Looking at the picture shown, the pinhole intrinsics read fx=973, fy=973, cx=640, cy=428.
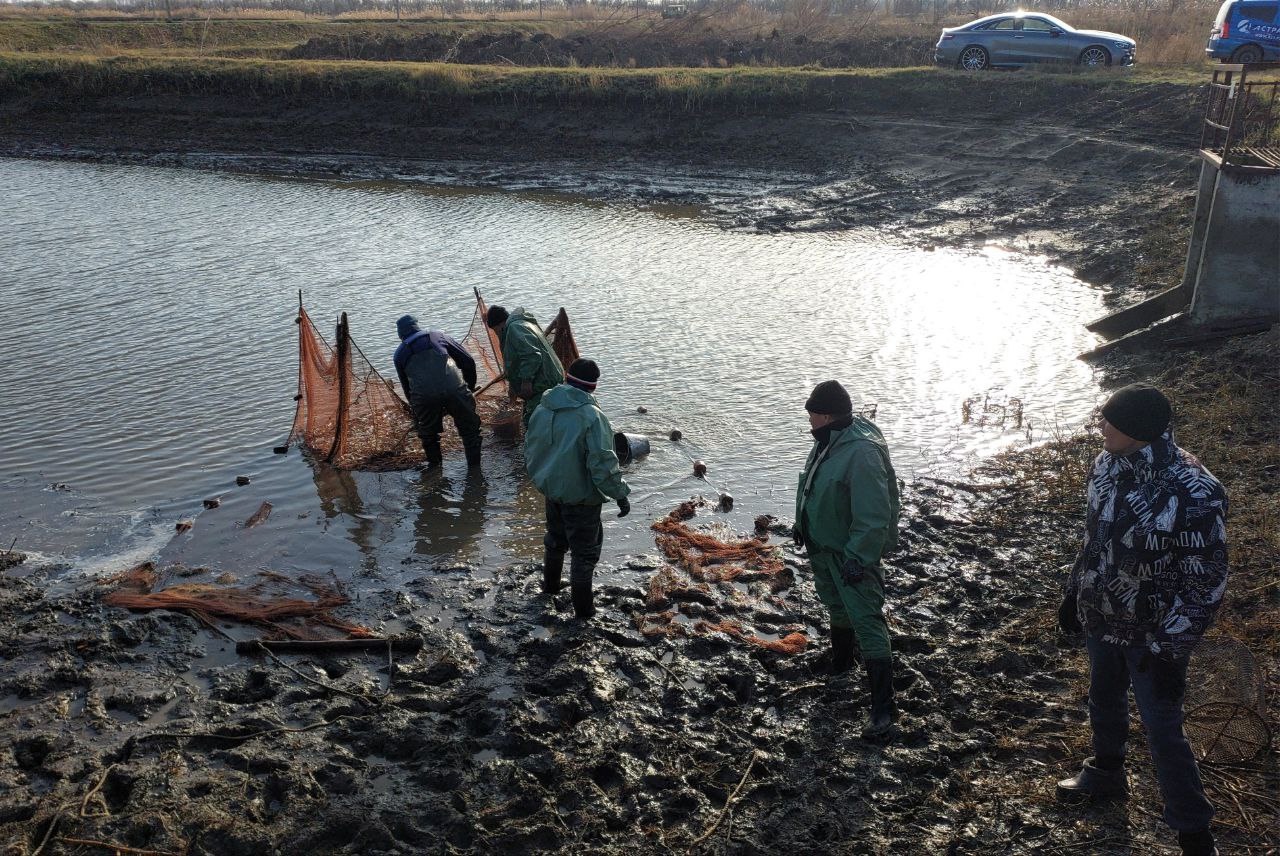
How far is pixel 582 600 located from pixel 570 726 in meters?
1.20

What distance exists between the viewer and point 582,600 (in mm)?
6230

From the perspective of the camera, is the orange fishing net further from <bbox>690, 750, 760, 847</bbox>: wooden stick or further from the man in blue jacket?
<bbox>690, 750, 760, 847</bbox>: wooden stick

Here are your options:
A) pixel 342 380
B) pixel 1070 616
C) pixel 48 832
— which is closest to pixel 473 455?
pixel 342 380

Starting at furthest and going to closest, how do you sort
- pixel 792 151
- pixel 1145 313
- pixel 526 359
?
1. pixel 792 151
2. pixel 1145 313
3. pixel 526 359

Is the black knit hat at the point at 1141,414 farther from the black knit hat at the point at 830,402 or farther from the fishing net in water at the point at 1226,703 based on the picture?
the fishing net in water at the point at 1226,703

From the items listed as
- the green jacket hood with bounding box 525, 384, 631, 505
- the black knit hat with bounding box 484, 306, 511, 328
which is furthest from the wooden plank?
the green jacket hood with bounding box 525, 384, 631, 505

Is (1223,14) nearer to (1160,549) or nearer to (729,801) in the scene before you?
(1160,549)

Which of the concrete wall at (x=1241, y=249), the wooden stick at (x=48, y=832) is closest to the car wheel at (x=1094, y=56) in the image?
the concrete wall at (x=1241, y=249)

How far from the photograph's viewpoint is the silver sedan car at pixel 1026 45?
2297 cm

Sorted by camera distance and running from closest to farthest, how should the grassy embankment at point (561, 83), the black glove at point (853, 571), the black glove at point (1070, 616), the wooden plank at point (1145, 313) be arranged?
the black glove at point (1070, 616)
the black glove at point (853, 571)
the wooden plank at point (1145, 313)
the grassy embankment at point (561, 83)

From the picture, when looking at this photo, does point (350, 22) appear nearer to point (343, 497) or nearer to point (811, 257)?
point (811, 257)

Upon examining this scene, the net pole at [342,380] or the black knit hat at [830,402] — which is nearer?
the black knit hat at [830,402]

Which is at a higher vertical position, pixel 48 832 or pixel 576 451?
pixel 576 451

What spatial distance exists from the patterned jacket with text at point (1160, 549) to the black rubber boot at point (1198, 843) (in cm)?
70
